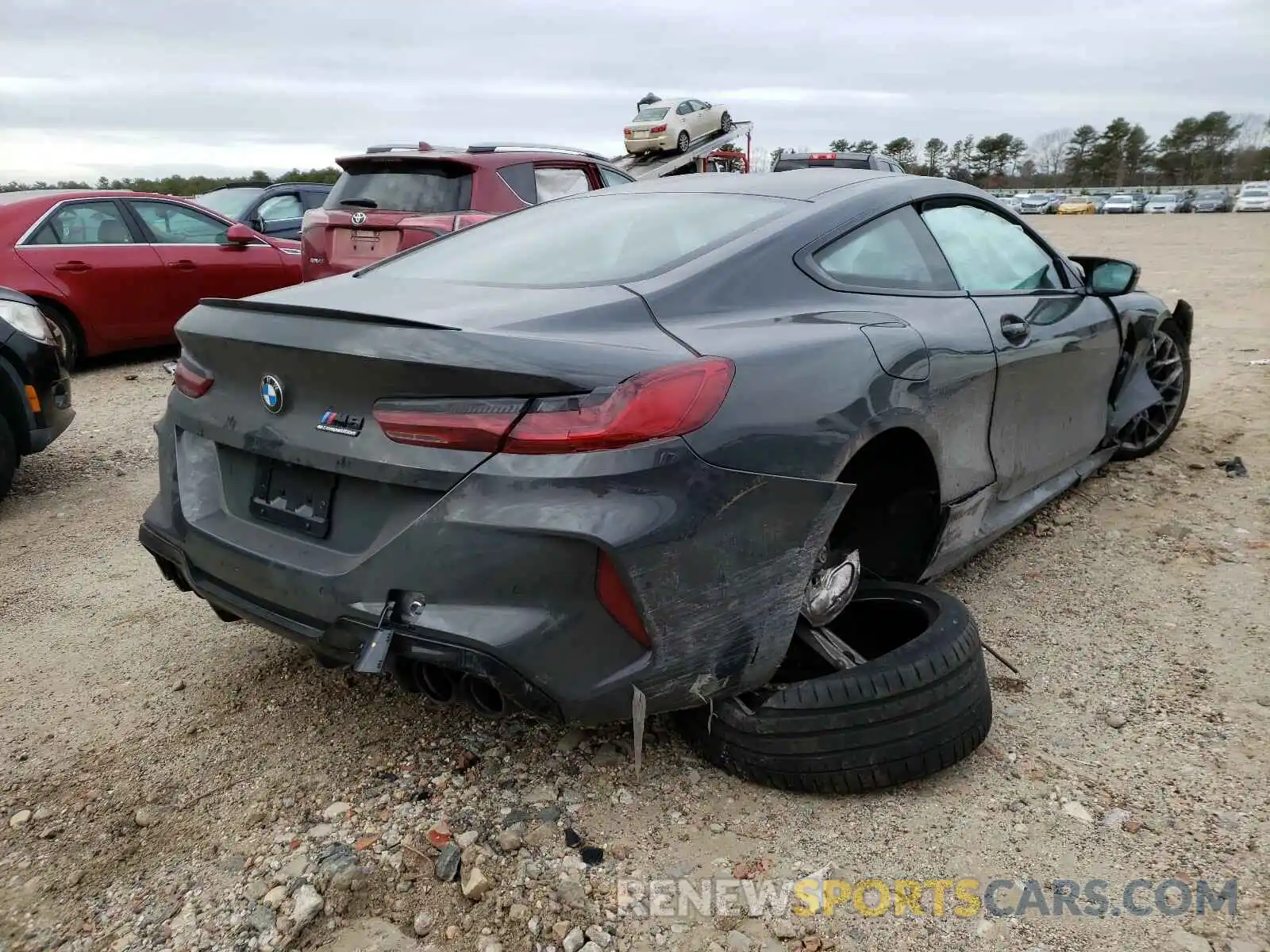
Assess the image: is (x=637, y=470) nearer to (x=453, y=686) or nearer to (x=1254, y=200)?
(x=453, y=686)

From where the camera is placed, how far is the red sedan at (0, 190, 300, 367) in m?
7.17

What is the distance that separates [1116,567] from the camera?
12.0ft

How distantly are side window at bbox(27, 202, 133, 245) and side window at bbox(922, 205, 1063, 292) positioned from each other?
6967 millimetres

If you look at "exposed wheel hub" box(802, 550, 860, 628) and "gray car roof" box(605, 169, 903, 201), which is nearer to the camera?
"exposed wheel hub" box(802, 550, 860, 628)

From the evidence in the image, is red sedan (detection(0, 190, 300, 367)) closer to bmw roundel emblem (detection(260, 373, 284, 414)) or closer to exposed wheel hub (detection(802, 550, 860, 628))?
bmw roundel emblem (detection(260, 373, 284, 414))

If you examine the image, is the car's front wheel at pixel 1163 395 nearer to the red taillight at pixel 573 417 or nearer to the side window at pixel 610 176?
the red taillight at pixel 573 417

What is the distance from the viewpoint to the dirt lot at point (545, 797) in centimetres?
191

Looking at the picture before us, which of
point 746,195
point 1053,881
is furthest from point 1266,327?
point 1053,881

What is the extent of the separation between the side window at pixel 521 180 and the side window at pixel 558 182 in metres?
0.05

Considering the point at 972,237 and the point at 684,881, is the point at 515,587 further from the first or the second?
the point at 972,237

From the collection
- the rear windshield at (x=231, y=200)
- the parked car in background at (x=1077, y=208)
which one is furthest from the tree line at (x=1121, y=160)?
the rear windshield at (x=231, y=200)

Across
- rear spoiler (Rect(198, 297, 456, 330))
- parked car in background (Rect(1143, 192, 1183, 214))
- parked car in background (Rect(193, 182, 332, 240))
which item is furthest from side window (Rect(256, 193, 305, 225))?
parked car in background (Rect(1143, 192, 1183, 214))

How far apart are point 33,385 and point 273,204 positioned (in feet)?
25.5

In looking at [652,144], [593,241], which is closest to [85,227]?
[593,241]
